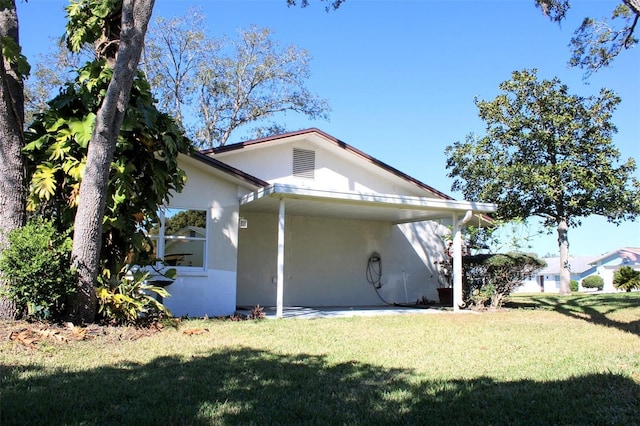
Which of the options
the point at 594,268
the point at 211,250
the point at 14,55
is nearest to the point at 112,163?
the point at 14,55

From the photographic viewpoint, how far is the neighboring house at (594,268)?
5009 cm

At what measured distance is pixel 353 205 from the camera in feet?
39.8

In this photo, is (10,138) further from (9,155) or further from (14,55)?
(14,55)

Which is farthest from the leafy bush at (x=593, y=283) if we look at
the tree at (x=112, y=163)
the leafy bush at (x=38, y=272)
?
the leafy bush at (x=38, y=272)

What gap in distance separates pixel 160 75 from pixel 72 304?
2338 cm

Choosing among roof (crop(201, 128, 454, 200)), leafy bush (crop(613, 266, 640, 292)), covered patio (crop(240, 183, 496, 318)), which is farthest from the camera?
leafy bush (crop(613, 266, 640, 292))

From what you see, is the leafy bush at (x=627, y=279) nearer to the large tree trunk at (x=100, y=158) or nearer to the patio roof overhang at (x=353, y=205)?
the patio roof overhang at (x=353, y=205)

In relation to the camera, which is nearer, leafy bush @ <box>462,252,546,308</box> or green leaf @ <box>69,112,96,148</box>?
green leaf @ <box>69,112,96,148</box>

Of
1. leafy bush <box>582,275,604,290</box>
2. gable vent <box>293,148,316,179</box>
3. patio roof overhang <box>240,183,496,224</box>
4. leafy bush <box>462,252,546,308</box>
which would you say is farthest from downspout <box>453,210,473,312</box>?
leafy bush <box>582,275,604,290</box>

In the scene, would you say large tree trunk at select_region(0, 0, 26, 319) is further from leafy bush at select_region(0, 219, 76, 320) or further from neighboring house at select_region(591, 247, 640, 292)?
neighboring house at select_region(591, 247, 640, 292)

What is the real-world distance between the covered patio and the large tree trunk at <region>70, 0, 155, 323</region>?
11.5ft

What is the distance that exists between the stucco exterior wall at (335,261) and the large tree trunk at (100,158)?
20.2 feet

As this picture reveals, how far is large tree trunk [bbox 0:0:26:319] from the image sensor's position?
7537mm

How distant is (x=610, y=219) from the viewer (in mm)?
23266
